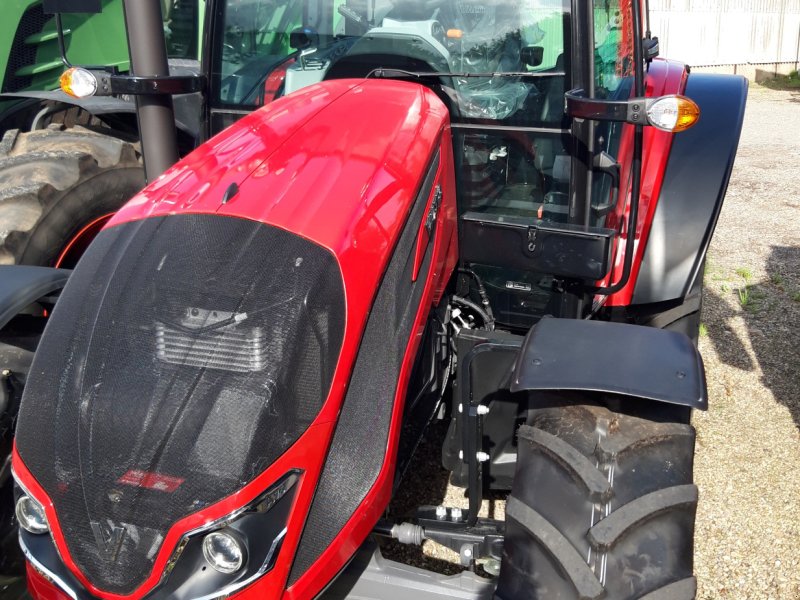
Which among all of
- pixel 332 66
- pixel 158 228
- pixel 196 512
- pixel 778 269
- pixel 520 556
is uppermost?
pixel 332 66

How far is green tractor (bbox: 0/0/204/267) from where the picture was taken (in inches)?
111

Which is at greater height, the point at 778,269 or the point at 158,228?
the point at 158,228

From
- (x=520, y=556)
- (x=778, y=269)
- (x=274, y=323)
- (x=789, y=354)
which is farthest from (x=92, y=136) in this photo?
(x=778, y=269)

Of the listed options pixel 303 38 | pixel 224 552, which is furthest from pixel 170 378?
pixel 303 38

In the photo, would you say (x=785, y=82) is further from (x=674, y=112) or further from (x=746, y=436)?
(x=674, y=112)

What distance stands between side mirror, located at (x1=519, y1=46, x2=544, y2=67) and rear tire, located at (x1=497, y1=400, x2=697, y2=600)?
1.10m

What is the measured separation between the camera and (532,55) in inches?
96.2

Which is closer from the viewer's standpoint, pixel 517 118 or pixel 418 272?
pixel 418 272

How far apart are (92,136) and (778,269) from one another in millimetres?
4513

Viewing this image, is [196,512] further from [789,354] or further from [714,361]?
[789,354]

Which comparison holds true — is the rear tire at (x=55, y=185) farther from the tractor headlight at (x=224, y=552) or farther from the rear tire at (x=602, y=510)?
the rear tire at (x=602, y=510)

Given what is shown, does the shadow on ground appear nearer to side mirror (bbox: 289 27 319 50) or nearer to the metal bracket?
side mirror (bbox: 289 27 319 50)

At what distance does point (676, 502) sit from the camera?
1.72 meters

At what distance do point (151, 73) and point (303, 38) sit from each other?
0.50 meters
